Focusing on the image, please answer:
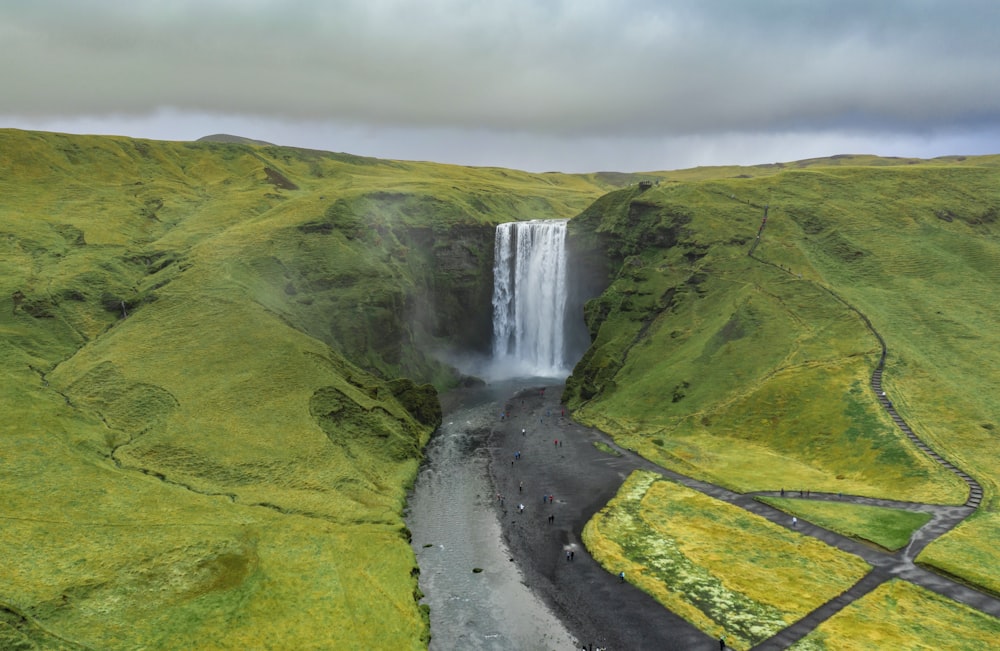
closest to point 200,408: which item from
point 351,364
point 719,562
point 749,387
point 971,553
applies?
point 351,364

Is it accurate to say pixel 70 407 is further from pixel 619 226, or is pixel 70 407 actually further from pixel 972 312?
pixel 972 312

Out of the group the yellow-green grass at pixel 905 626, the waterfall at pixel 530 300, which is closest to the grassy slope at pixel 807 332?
the yellow-green grass at pixel 905 626

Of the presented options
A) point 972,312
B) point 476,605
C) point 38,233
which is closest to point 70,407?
point 476,605

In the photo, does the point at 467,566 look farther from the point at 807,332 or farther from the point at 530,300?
the point at 530,300

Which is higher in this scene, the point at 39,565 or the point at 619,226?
the point at 619,226

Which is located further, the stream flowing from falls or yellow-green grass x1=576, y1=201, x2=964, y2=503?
yellow-green grass x1=576, y1=201, x2=964, y2=503

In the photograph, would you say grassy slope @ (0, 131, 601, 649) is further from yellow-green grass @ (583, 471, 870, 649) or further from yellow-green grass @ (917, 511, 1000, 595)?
yellow-green grass @ (917, 511, 1000, 595)

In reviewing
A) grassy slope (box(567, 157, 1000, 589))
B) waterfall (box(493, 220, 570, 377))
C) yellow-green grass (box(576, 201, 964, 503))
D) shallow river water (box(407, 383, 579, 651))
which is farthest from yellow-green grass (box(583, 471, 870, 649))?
waterfall (box(493, 220, 570, 377))
